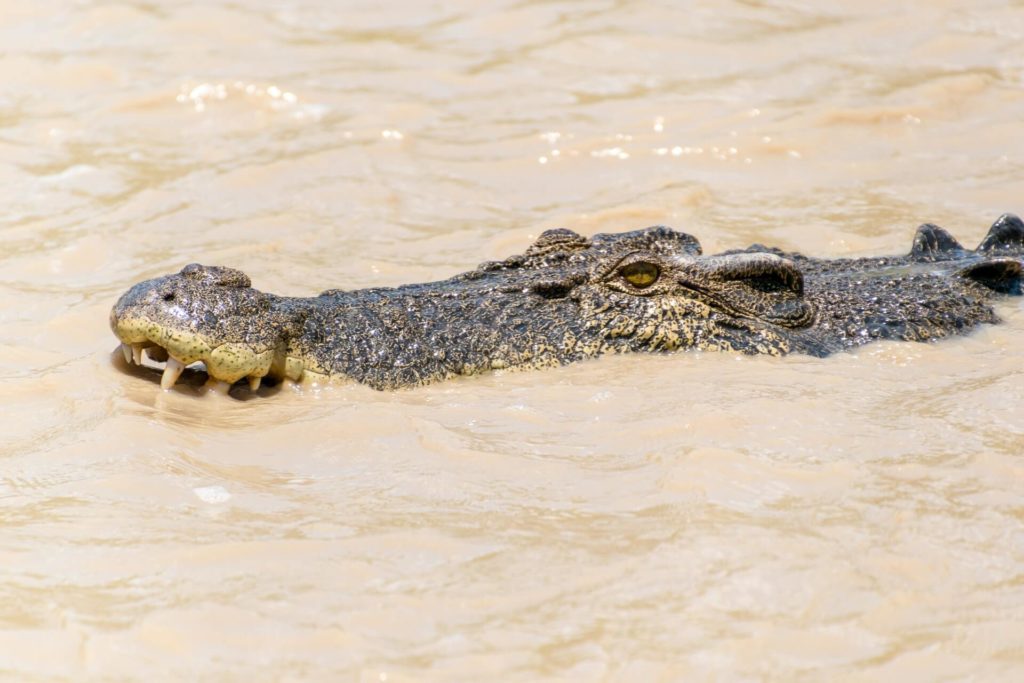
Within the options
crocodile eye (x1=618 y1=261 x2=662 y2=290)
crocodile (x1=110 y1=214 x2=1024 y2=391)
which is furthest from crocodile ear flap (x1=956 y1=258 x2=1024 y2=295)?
Answer: crocodile eye (x1=618 y1=261 x2=662 y2=290)

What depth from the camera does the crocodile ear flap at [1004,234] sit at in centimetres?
715

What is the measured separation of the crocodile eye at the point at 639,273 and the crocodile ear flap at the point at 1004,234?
2.33 metres

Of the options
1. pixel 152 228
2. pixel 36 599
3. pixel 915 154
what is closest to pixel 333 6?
pixel 152 228

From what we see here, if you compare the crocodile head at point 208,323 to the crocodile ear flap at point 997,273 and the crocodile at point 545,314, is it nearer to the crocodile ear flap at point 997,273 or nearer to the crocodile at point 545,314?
the crocodile at point 545,314

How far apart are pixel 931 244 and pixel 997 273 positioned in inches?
16.6

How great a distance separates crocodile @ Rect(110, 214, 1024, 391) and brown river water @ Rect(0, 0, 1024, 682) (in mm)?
125

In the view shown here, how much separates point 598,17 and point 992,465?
25.4ft

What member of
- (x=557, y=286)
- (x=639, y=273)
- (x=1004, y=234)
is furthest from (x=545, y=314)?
(x=1004, y=234)

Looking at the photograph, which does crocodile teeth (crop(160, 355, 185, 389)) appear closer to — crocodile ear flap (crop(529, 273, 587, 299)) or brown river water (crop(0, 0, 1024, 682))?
brown river water (crop(0, 0, 1024, 682))

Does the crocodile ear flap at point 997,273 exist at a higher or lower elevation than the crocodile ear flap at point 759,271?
lower

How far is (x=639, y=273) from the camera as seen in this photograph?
19.1ft

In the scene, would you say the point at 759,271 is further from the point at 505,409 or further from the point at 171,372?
the point at 171,372

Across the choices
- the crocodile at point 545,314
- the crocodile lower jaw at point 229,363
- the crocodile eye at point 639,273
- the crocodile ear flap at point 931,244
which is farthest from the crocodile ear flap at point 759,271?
the crocodile lower jaw at point 229,363

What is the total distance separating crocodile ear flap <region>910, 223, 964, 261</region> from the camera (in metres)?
6.98
